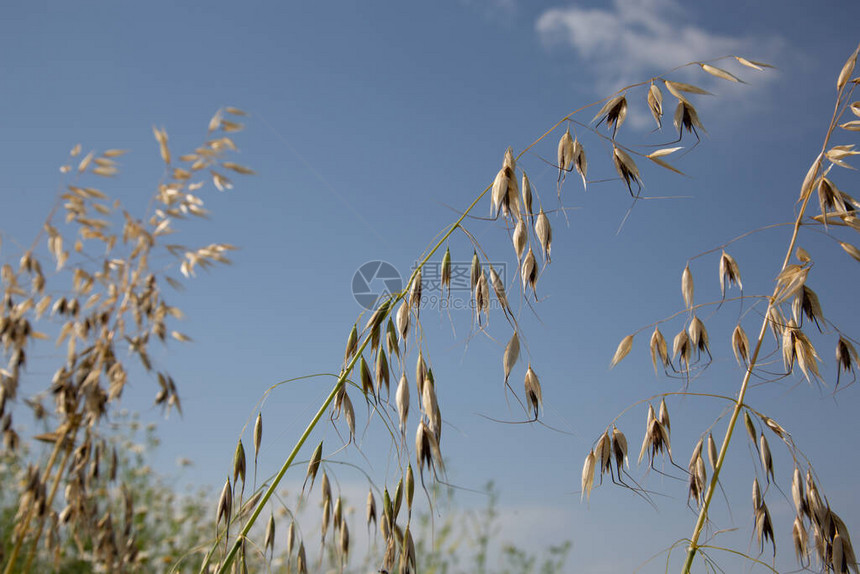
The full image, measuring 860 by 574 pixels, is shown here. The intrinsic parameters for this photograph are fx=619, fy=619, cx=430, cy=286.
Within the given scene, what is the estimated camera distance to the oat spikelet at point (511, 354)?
4.66 ft

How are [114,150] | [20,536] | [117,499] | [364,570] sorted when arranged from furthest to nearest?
[364,570]
[114,150]
[117,499]
[20,536]

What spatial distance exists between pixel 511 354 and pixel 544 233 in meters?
0.32

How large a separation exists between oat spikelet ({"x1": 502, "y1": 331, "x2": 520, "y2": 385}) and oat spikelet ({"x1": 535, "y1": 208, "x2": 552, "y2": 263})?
0.71 ft

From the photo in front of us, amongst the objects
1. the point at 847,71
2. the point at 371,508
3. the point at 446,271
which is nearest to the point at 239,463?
the point at 371,508

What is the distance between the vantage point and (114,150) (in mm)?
3346

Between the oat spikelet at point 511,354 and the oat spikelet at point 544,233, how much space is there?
0.22 metres

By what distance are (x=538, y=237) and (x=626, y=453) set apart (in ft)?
2.12

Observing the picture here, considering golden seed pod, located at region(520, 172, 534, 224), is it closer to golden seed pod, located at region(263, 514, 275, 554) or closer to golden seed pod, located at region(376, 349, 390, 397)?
golden seed pod, located at region(376, 349, 390, 397)

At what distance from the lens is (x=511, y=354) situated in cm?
143

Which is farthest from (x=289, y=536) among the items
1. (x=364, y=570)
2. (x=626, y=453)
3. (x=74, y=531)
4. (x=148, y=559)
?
(x=148, y=559)

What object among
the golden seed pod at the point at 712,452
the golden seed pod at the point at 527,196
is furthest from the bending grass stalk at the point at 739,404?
the golden seed pod at the point at 527,196

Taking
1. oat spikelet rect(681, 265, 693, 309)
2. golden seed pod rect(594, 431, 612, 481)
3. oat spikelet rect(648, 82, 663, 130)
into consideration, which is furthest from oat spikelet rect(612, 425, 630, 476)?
oat spikelet rect(648, 82, 663, 130)

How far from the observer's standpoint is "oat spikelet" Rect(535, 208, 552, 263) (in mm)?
1510

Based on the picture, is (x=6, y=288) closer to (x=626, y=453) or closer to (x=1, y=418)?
(x=1, y=418)
